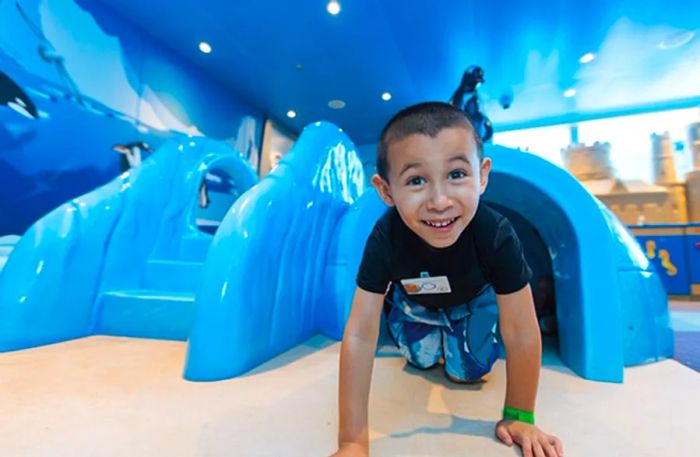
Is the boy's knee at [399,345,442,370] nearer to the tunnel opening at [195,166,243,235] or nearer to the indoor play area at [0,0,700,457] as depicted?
the indoor play area at [0,0,700,457]

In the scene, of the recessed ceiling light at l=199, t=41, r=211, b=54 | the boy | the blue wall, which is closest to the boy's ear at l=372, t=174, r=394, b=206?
the boy

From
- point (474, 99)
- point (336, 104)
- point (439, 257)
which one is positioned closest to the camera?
point (439, 257)

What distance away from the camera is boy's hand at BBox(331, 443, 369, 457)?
57 centimetres

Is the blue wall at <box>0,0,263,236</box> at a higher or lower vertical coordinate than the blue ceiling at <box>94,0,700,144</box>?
lower

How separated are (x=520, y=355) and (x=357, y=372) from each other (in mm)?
327

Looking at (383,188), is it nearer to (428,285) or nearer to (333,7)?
(428,285)

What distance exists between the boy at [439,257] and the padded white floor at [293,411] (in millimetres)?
102

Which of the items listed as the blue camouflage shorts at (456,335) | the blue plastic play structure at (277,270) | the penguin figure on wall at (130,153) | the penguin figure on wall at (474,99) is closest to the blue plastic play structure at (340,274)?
the blue plastic play structure at (277,270)

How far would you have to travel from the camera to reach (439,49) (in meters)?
3.38

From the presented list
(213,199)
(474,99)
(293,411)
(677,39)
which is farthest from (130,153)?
(677,39)

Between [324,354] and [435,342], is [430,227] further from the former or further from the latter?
[324,354]

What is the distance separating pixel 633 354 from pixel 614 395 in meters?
0.38

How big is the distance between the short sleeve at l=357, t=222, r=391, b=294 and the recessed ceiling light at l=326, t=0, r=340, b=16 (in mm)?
2794

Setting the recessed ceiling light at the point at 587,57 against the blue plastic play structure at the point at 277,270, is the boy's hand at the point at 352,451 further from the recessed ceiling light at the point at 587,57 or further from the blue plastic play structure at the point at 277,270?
the recessed ceiling light at the point at 587,57
